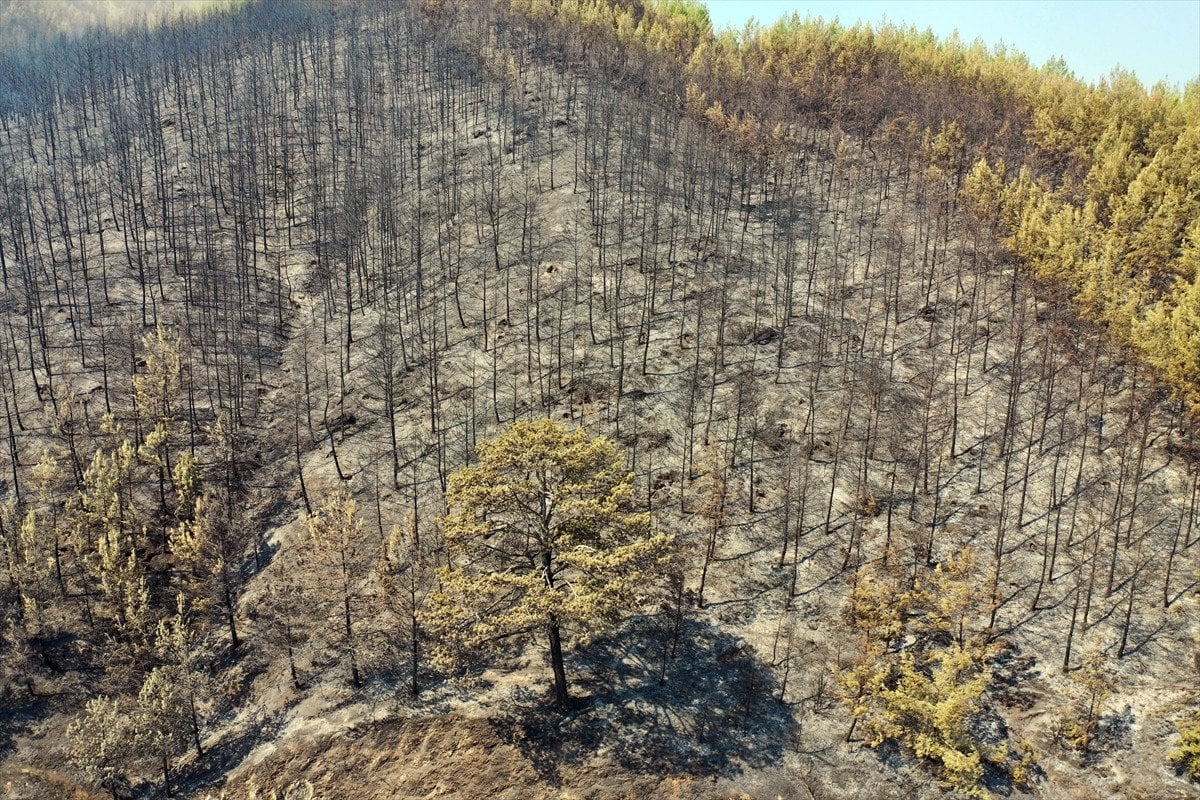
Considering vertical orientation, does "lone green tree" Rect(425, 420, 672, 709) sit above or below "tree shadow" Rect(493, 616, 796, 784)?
above

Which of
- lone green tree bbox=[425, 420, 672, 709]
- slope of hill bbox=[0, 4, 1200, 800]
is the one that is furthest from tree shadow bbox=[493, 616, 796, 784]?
lone green tree bbox=[425, 420, 672, 709]

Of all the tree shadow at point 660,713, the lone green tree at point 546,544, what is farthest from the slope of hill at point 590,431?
the lone green tree at point 546,544

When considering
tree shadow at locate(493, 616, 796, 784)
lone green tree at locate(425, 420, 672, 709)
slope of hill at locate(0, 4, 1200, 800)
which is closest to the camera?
lone green tree at locate(425, 420, 672, 709)

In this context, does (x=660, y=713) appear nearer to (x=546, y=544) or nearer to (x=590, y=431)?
(x=546, y=544)

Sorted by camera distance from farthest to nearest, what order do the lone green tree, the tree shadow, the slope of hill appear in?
the slope of hill, the tree shadow, the lone green tree

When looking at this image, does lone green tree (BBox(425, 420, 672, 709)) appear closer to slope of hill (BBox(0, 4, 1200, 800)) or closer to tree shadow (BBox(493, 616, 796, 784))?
tree shadow (BBox(493, 616, 796, 784))

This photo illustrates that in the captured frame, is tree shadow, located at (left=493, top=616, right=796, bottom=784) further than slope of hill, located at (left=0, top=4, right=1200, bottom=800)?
No
